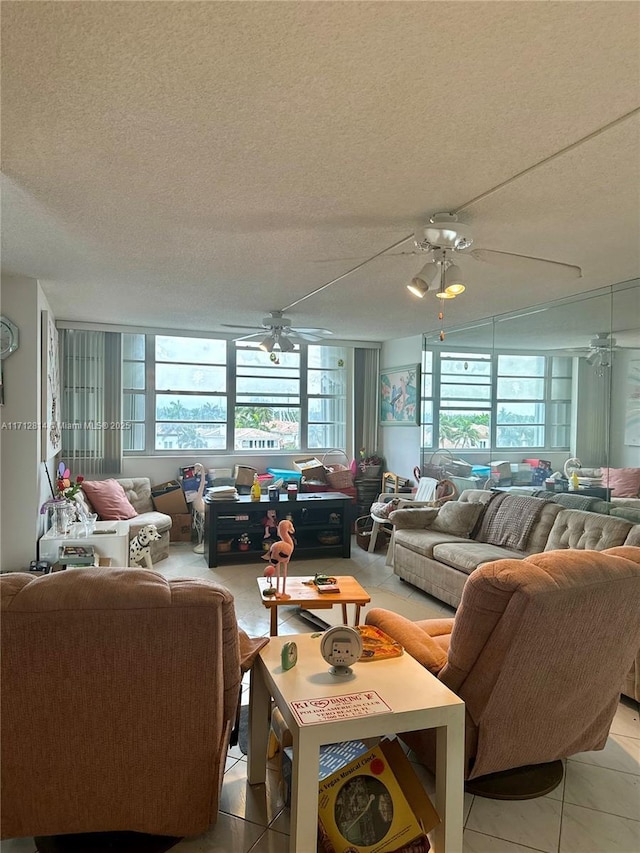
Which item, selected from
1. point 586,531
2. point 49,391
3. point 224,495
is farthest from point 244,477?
point 586,531

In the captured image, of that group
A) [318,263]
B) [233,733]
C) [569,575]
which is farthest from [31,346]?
[569,575]

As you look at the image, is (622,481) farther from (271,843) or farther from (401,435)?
(401,435)

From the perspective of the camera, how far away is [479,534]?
4.73m

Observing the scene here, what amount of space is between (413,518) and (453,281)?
2756mm

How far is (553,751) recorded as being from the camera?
202cm

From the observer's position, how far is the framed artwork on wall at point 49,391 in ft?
14.1

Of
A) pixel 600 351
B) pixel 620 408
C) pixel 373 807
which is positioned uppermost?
pixel 600 351

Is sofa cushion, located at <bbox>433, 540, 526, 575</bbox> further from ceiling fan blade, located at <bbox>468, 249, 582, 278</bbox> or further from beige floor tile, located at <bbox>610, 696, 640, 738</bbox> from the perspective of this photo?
ceiling fan blade, located at <bbox>468, 249, 582, 278</bbox>

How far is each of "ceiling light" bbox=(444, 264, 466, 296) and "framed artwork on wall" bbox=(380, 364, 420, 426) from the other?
3872mm

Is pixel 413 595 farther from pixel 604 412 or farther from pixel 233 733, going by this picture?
pixel 233 733

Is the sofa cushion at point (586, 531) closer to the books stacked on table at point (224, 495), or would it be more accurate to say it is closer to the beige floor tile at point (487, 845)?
the beige floor tile at point (487, 845)

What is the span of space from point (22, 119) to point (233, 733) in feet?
7.79

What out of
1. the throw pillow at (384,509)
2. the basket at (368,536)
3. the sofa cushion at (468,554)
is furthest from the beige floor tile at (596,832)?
the basket at (368,536)

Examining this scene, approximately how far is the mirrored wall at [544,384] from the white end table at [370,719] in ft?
9.04
